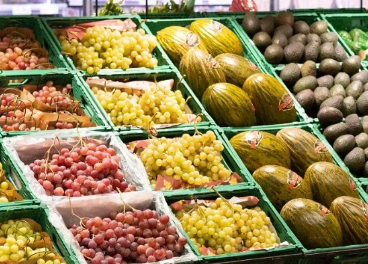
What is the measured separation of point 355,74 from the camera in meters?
6.24

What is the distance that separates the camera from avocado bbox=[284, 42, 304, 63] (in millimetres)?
6254

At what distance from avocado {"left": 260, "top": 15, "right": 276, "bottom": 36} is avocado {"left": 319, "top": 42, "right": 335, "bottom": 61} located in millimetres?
377

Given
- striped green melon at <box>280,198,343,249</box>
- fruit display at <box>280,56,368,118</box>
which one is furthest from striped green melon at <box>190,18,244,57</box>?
striped green melon at <box>280,198,343,249</box>

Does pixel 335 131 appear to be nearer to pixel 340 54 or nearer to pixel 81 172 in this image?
pixel 340 54

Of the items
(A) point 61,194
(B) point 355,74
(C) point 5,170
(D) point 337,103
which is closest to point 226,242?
(A) point 61,194

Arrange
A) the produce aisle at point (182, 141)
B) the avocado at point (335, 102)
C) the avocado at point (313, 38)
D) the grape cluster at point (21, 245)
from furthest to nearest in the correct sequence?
the avocado at point (313, 38) < the avocado at point (335, 102) < the produce aisle at point (182, 141) < the grape cluster at point (21, 245)

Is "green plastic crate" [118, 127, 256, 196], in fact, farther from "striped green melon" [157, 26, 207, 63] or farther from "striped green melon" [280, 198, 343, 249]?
"striped green melon" [157, 26, 207, 63]

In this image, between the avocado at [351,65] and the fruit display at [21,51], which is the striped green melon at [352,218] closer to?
the avocado at [351,65]

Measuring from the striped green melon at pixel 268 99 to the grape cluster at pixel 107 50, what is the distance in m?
0.65

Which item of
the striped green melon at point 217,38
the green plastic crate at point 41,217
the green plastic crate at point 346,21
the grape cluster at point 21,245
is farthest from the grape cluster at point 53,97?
the green plastic crate at point 346,21

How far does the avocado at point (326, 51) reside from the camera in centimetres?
634

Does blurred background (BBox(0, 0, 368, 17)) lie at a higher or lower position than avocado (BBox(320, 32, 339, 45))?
higher

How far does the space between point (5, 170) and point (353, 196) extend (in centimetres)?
203

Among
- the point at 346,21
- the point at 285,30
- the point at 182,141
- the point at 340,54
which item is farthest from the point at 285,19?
the point at 182,141
